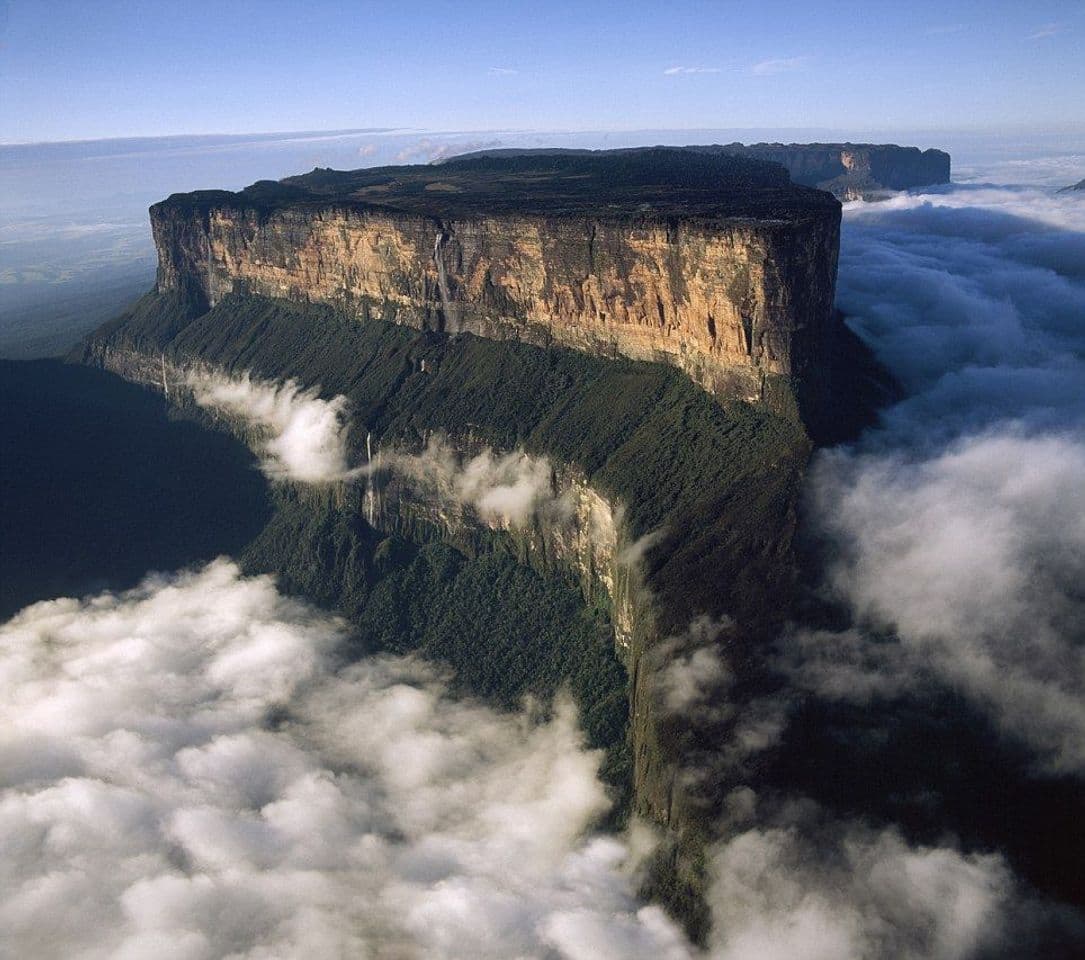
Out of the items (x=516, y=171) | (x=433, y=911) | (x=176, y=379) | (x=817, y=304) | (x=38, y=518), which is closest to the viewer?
(x=433, y=911)

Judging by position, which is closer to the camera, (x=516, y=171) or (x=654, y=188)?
(x=654, y=188)

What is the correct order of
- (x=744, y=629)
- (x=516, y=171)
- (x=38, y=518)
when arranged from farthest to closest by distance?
(x=516, y=171), (x=38, y=518), (x=744, y=629)

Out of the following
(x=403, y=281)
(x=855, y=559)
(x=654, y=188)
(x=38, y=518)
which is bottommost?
(x=38, y=518)

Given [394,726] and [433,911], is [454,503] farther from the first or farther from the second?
[433,911]

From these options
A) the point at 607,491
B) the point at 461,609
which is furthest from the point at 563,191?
the point at 461,609

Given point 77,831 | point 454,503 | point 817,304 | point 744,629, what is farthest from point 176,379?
point 744,629

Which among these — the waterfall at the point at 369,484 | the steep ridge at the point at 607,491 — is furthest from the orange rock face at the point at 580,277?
the waterfall at the point at 369,484

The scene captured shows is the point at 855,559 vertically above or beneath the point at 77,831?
above

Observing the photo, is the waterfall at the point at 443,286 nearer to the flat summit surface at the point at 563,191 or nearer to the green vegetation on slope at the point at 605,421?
the green vegetation on slope at the point at 605,421
